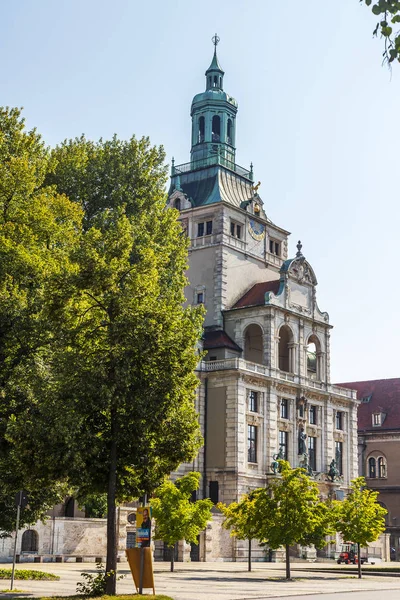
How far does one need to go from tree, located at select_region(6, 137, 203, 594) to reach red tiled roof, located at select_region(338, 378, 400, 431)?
214 feet

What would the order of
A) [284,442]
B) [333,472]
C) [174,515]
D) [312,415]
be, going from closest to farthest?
[174,515]
[284,442]
[333,472]
[312,415]

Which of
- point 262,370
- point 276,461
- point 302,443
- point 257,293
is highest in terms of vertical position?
point 257,293

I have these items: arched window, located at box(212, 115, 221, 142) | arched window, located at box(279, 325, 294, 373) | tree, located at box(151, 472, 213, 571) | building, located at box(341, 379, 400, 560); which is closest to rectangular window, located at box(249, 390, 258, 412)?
arched window, located at box(279, 325, 294, 373)

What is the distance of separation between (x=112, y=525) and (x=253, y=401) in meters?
42.1

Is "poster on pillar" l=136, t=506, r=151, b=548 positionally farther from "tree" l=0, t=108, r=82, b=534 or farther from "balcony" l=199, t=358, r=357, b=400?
"balcony" l=199, t=358, r=357, b=400

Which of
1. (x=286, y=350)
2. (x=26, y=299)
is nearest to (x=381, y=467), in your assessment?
(x=286, y=350)

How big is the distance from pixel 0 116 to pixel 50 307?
1199 cm

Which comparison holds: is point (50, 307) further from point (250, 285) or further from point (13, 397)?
point (250, 285)

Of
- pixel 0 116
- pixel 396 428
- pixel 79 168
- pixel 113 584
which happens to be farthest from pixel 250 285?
pixel 113 584

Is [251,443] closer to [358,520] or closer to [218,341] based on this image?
[218,341]

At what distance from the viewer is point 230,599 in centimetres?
2502

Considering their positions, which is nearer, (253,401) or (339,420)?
(253,401)

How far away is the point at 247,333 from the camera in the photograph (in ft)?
233

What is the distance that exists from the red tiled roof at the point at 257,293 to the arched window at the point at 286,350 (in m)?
3.18
